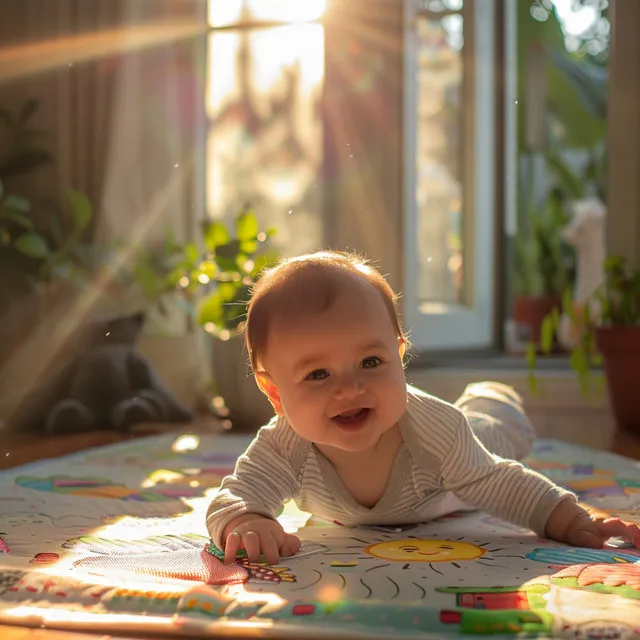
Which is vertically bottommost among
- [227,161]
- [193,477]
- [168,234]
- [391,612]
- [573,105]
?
[193,477]

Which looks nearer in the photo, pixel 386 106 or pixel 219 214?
pixel 386 106

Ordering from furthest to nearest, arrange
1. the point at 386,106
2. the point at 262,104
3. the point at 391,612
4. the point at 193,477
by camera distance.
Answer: the point at 262,104 → the point at 386,106 → the point at 193,477 → the point at 391,612

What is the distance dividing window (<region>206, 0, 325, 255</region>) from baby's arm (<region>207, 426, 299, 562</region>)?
1662 mm

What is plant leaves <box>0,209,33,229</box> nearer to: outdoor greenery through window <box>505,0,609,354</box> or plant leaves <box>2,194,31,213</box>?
plant leaves <box>2,194,31,213</box>

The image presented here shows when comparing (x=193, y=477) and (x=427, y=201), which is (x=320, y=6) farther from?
(x=193, y=477)

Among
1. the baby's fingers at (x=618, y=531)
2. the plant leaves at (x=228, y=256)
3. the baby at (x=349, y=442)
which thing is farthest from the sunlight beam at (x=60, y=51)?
the baby's fingers at (x=618, y=531)

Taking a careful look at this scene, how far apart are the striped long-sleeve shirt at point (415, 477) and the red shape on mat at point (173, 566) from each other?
4.6 inches

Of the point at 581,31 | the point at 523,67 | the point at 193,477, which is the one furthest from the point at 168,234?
the point at 581,31

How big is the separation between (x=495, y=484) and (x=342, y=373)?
0.83 ft

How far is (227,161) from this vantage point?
2.96 metres

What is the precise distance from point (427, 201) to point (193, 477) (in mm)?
1434

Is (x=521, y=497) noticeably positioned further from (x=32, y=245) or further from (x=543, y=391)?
(x=32, y=245)

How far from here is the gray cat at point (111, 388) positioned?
2316 mm

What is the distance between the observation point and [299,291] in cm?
104
